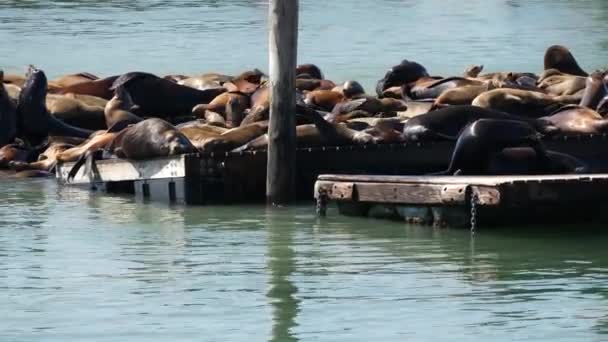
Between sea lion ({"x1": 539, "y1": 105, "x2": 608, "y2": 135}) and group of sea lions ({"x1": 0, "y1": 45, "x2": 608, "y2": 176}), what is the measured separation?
0.04 feet

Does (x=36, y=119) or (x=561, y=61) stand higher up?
(x=561, y=61)

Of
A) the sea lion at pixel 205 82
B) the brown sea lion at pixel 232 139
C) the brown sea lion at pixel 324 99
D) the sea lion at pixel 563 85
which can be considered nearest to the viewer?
the brown sea lion at pixel 232 139

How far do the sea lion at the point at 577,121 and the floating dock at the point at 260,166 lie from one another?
0.31 m

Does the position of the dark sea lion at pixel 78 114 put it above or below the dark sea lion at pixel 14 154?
above

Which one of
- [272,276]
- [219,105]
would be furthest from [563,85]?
[272,276]

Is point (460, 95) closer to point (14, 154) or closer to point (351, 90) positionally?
point (351, 90)

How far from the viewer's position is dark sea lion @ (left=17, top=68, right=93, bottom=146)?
1702cm

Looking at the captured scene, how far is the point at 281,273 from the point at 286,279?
21cm

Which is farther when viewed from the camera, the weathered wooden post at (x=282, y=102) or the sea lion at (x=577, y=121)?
the sea lion at (x=577, y=121)

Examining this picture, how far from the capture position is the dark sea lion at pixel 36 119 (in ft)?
55.8

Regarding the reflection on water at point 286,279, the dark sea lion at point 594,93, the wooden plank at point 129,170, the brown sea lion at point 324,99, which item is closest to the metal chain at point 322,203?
the reflection on water at point 286,279

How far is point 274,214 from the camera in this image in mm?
12711

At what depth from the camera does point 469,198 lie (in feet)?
36.1

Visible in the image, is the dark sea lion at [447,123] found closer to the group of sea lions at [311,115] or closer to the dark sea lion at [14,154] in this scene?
the group of sea lions at [311,115]
